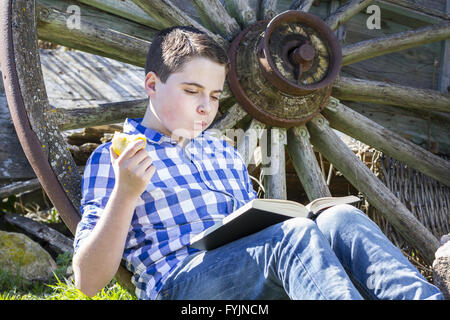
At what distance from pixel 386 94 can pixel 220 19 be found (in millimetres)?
994

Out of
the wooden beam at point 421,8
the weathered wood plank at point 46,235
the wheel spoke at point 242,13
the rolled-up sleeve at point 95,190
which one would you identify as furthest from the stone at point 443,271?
the wooden beam at point 421,8

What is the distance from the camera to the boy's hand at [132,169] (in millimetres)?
1313

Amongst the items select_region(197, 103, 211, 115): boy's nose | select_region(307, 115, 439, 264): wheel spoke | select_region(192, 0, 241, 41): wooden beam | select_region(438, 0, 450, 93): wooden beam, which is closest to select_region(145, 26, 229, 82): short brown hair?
select_region(197, 103, 211, 115): boy's nose

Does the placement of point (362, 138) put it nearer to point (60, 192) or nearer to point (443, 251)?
point (443, 251)

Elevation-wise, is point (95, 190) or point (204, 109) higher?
point (204, 109)

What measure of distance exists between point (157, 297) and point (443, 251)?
79 centimetres

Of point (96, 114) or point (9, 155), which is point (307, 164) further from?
point (9, 155)

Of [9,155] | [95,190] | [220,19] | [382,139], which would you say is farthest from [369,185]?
[9,155]

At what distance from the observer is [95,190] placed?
1527 mm

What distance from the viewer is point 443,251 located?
151 cm

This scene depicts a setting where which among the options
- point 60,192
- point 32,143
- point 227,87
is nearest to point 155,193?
point 60,192

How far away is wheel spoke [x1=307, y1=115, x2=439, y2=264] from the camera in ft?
8.64

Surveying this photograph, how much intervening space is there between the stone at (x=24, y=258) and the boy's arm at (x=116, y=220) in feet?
4.05

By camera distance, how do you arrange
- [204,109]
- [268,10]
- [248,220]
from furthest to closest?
[268,10], [204,109], [248,220]
